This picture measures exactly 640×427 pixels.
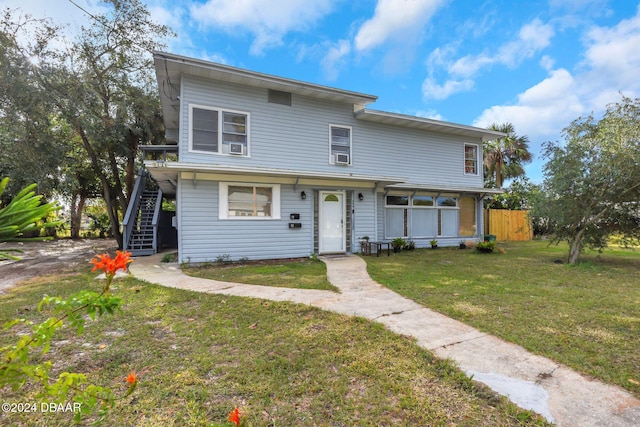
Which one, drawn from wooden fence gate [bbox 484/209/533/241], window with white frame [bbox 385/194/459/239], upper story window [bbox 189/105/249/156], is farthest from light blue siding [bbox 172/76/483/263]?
wooden fence gate [bbox 484/209/533/241]

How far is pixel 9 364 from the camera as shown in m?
1.18

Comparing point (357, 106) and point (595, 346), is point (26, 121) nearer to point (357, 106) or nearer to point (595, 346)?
point (357, 106)

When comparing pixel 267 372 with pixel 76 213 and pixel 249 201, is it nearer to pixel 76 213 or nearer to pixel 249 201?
pixel 249 201

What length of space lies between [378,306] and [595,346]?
7.88 feet

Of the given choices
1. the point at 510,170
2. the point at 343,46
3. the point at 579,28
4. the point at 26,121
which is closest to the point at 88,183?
the point at 26,121

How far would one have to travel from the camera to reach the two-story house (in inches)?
325

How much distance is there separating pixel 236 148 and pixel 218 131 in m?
0.70

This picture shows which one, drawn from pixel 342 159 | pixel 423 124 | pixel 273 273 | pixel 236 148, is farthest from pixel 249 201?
pixel 423 124

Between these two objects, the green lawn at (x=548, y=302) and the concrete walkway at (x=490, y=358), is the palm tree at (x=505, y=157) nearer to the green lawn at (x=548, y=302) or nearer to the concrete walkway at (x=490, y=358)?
the green lawn at (x=548, y=302)

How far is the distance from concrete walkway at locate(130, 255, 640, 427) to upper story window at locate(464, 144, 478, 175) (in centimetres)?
986

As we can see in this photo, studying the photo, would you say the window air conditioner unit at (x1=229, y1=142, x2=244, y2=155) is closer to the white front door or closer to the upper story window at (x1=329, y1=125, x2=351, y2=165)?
the white front door

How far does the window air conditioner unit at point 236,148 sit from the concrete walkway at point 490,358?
444 cm

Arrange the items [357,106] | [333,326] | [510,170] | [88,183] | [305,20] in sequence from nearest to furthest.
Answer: [333,326]
[357,106]
[305,20]
[88,183]
[510,170]

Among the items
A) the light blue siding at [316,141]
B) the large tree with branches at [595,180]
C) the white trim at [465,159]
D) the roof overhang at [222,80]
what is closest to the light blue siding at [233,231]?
the light blue siding at [316,141]
